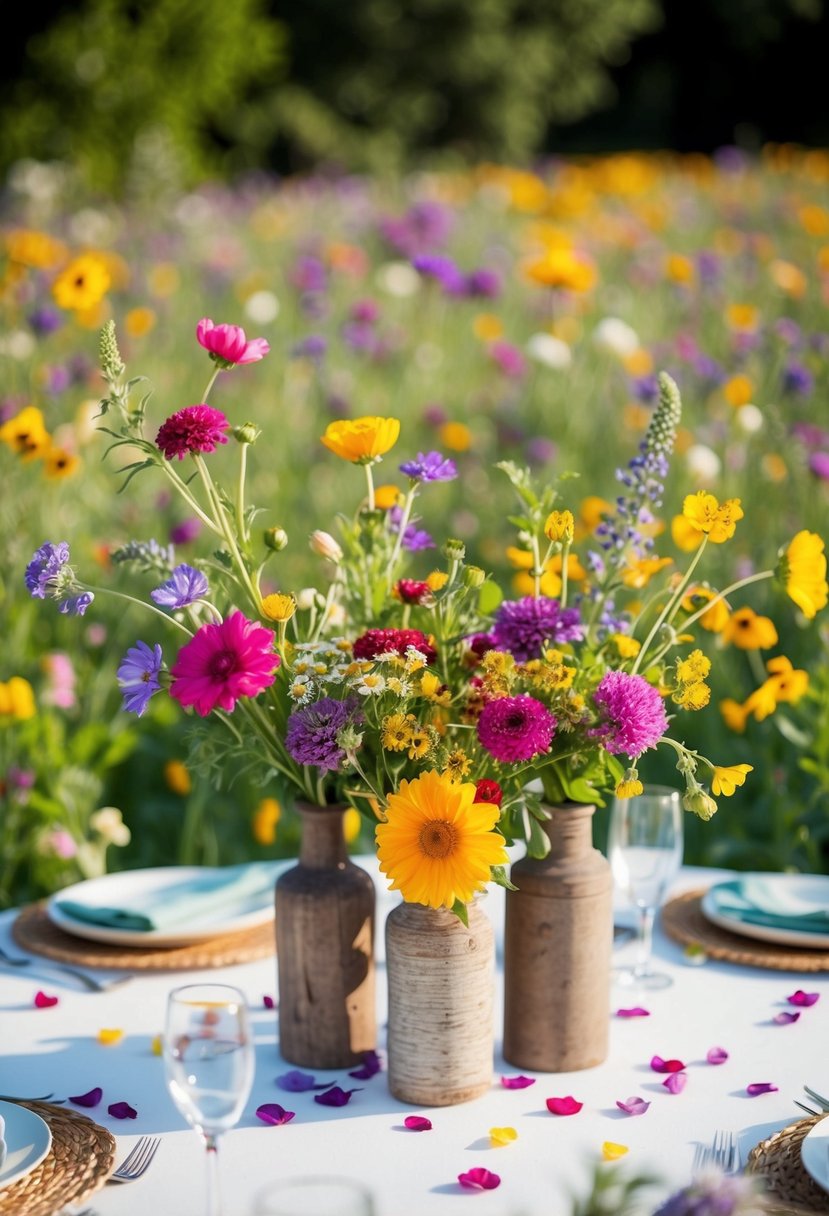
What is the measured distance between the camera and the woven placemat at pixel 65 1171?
1105 millimetres

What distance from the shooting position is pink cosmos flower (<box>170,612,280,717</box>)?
1.14 meters

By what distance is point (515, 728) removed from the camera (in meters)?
1.17

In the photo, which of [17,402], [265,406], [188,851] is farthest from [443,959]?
[265,406]

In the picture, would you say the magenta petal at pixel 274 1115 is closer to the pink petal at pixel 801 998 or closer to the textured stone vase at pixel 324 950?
the textured stone vase at pixel 324 950

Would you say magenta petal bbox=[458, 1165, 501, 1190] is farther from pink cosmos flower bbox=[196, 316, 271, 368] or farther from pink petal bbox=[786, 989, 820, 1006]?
pink cosmos flower bbox=[196, 316, 271, 368]

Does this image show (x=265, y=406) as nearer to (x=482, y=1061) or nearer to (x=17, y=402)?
(x=17, y=402)

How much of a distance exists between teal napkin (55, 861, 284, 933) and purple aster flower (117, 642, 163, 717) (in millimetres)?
502

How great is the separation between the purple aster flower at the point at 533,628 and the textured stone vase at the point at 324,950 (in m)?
0.22

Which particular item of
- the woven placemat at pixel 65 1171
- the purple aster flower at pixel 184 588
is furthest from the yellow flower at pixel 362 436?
the woven placemat at pixel 65 1171

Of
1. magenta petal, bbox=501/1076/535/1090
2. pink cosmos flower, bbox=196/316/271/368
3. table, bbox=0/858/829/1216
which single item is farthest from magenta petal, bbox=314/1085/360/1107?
pink cosmos flower, bbox=196/316/271/368

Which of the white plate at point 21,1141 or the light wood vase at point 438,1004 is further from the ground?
the light wood vase at point 438,1004

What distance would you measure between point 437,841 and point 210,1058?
27cm

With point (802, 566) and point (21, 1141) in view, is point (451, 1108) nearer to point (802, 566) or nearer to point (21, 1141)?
point (21, 1141)

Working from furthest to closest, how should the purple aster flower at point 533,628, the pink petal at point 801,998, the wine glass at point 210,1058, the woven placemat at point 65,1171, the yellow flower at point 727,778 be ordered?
the pink petal at point 801,998, the purple aster flower at point 533,628, the yellow flower at point 727,778, the woven placemat at point 65,1171, the wine glass at point 210,1058
